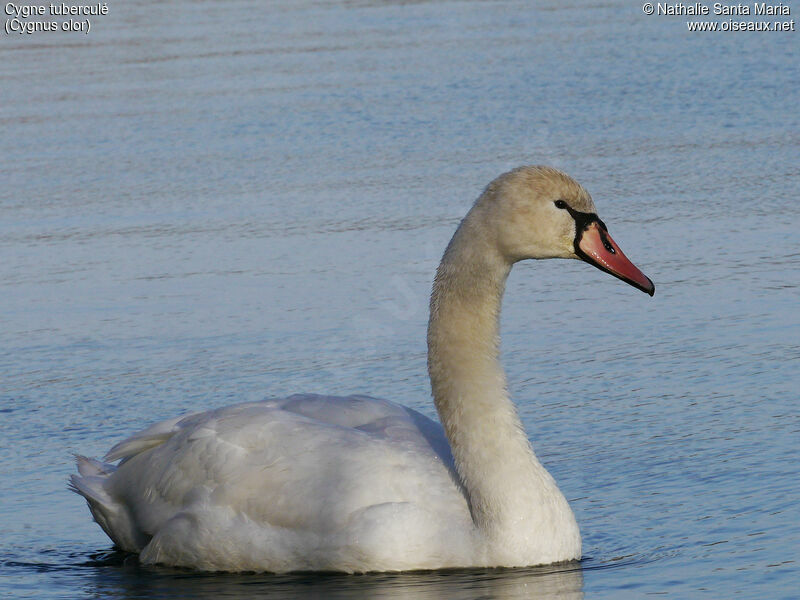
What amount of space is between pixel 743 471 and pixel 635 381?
129cm

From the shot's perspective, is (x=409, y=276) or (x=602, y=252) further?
(x=409, y=276)

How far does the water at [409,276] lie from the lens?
5.90m

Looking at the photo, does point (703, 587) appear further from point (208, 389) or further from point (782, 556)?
point (208, 389)

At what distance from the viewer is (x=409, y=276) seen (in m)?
9.42

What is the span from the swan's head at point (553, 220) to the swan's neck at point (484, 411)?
Result: 0.37 ft

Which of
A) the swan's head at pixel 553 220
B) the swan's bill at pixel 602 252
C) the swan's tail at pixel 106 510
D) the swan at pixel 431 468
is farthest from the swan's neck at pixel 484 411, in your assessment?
the swan's tail at pixel 106 510

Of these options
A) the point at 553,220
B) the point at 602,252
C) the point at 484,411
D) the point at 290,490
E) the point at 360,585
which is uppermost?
the point at 553,220

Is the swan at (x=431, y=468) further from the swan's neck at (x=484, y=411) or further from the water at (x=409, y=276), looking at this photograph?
the water at (x=409, y=276)

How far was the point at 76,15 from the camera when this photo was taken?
2503cm

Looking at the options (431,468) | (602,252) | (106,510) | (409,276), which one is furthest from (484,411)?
(409,276)

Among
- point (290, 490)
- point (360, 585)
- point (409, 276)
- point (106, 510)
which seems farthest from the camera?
point (409, 276)

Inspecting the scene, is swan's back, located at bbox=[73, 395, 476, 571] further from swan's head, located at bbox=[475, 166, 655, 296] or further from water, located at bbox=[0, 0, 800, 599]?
swan's head, located at bbox=[475, 166, 655, 296]

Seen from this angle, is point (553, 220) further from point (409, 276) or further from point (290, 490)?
point (409, 276)

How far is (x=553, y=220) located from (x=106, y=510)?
2.03 metres
